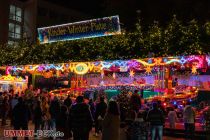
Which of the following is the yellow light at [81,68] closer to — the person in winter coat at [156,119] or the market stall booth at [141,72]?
the market stall booth at [141,72]

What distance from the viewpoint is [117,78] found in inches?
878

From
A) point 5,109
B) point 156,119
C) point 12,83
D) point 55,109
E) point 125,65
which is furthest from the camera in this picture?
point 12,83

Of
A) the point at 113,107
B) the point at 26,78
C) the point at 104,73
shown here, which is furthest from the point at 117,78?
the point at 113,107

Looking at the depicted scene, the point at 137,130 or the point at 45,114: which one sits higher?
the point at 45,114

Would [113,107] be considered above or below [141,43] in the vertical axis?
below

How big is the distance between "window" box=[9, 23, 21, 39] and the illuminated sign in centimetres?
3249

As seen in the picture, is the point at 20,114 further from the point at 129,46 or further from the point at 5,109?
the point at 129,46

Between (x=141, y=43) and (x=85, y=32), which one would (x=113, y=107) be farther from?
(x=85, y=32)

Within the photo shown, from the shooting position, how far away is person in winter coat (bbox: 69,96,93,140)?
9.79 m

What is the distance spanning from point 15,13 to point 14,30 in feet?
8.68

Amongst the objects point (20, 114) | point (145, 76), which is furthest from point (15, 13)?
point (20, 114)

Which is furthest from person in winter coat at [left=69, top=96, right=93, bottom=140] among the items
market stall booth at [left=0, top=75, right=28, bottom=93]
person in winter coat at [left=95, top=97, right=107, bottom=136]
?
market stall booth at [left=0, top=75, right=28, bottom=93]

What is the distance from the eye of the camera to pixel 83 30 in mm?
23031

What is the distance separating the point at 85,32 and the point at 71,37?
3.99ft
